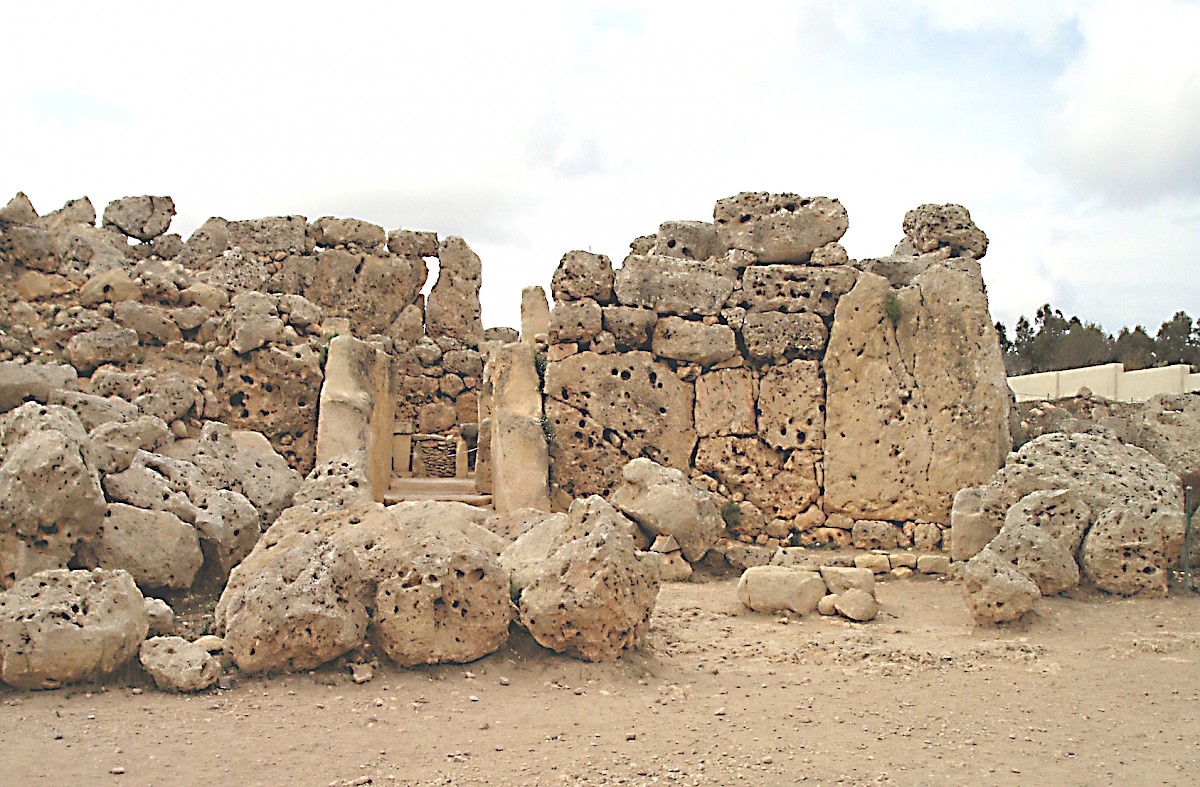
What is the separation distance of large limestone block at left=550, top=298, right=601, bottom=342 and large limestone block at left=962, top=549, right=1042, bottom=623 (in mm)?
4557

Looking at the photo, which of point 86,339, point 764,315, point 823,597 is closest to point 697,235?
point 764,315

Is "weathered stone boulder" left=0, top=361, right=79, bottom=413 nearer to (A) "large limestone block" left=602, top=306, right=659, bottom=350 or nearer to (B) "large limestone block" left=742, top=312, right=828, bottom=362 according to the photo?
(A) "large limestone block" left=602, top=306, right=659, bottom=350

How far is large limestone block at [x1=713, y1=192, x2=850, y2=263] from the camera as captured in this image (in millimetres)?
10469

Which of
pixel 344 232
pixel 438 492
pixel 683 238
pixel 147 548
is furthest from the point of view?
pixel 344 232

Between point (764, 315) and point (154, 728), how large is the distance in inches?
290

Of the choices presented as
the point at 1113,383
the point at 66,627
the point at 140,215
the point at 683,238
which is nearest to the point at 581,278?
the point at 683,238

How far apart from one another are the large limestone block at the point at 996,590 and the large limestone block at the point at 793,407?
331 centimetres

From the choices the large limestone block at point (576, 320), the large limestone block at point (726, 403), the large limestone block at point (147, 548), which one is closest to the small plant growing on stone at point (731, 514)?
the large limestone block at point (726, 403)

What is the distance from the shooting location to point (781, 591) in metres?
7.61

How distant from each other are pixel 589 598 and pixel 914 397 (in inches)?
218

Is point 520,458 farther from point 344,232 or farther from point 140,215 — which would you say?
point 140,215

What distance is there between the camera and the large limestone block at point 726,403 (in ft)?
33.8

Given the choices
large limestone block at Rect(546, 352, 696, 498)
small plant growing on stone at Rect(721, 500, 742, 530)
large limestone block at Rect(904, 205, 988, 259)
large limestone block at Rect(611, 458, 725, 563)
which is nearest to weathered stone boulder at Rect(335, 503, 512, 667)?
large limestone block at Rect(611, 458, 725, 563)

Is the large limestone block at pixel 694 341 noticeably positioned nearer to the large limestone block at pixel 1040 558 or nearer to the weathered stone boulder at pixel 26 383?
the large limestone block at pixel 1040 558
